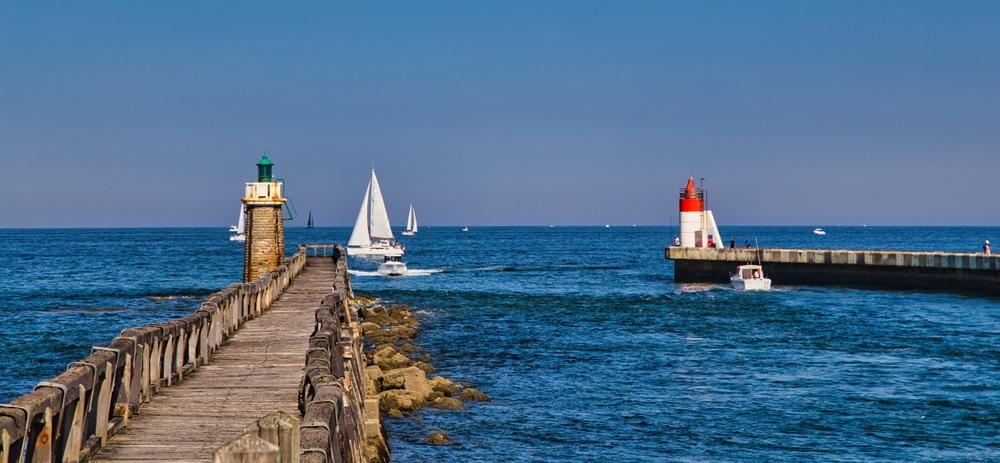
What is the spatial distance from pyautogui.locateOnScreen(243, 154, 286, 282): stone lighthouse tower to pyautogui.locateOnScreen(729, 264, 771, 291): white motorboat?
93.2 feet

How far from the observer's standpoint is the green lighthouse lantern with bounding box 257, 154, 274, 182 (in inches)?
1994

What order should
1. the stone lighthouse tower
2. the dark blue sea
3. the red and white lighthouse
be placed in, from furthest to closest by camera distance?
1. the red and white lighthouse
2. the stone lighthouse tower
3. the dark blue sea

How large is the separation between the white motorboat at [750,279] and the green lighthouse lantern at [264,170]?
2929 centimetres

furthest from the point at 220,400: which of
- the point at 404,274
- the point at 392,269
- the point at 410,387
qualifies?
the point at 404,274

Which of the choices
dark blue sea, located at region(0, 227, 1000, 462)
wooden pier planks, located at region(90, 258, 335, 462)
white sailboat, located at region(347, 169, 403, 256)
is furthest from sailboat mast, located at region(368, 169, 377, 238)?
wooden pier planks, located at region(90, 258, 335, 462)

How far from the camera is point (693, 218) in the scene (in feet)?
234

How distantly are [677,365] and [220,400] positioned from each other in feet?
73.1

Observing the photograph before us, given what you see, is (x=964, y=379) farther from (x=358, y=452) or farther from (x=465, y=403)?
(x=358, y=452)

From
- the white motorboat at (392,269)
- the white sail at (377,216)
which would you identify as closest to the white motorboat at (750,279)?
the white motorboat at (392,269)

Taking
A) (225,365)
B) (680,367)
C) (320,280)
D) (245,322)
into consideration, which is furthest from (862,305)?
(225,365)

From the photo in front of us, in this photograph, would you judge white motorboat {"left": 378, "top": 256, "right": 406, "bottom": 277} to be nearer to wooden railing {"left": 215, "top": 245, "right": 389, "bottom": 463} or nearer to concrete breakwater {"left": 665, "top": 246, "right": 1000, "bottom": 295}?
concrete breakwater {"left": 665, "top": 246, "right": 1000, "bottom": 295}

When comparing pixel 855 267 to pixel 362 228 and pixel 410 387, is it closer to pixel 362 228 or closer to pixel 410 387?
pixel 410 387

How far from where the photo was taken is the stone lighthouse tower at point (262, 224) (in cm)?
4931

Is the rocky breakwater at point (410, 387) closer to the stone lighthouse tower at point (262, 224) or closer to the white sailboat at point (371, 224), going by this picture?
the stone lighthouse tower at point (262, 224)
